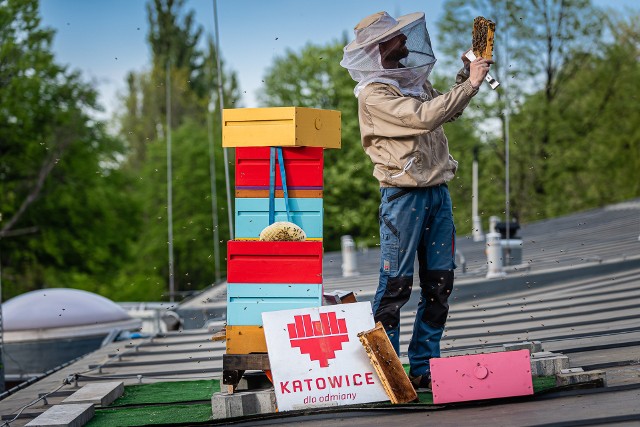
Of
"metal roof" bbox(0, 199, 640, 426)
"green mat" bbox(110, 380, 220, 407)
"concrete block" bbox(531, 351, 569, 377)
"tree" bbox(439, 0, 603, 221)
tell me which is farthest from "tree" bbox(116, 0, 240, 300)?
"concrete block" bbox(531, 351, 569, 377)

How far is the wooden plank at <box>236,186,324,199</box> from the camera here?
5.29 meters

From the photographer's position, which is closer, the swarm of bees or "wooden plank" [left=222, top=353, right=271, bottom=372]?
"wooden plank" [left=222, top=353, right=271, bottom=372]

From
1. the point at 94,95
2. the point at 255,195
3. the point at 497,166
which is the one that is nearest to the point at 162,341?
the point at 255,195

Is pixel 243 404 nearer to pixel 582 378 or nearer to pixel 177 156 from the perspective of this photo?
pixel 582 378

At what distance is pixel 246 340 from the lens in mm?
5008

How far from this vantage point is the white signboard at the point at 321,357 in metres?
4.57

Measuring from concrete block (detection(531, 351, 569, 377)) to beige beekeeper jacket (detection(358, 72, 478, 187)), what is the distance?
105cm

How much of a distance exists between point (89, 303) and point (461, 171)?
80.0ft

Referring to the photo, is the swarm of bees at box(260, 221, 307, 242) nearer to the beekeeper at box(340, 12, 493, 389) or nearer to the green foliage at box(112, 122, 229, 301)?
the beekeeper at box(340, 12, 493, 389)

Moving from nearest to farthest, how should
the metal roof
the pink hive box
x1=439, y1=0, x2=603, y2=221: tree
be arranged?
the metal roof, the pink hive box, x1=439, y1=0, x2=603, y2=221: tree

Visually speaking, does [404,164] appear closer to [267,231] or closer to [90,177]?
[267,231]

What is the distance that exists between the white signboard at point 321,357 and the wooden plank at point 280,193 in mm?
751

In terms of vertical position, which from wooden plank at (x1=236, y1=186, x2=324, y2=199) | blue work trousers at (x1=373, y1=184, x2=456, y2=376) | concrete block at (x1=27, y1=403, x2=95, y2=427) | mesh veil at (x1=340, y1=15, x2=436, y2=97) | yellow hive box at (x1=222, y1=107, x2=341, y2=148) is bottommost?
concrete block at (x1=27, y1=403, x2=95, y2=427)

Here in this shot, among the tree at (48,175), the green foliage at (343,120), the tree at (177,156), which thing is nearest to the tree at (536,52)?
the green foliage at (343,120)
